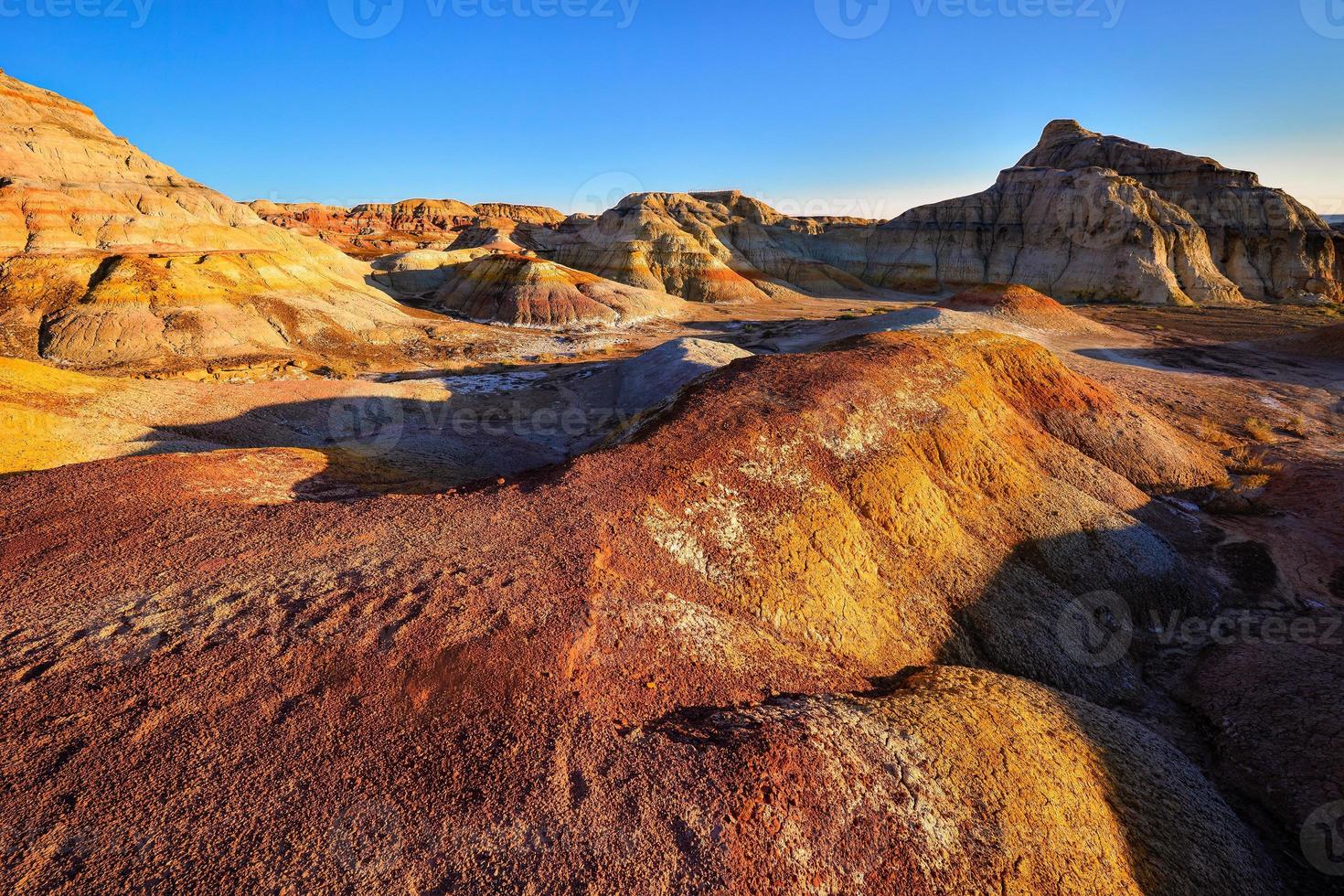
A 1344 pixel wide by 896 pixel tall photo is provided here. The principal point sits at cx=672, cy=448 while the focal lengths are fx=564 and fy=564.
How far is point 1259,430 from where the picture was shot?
57.5 feet

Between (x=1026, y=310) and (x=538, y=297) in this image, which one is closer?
(x=1026, y=310)

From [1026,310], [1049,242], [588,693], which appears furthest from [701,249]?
[588,693]

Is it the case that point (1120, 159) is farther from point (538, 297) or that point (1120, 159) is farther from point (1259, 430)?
point (538, 297)

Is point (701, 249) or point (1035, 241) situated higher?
point (1035, 241)

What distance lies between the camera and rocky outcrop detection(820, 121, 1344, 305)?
5053 centimetres

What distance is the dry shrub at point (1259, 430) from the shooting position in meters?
17.2

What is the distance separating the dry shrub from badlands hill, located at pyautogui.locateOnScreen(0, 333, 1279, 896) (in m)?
12.4

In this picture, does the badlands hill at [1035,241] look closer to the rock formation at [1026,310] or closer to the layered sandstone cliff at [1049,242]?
the layered sandstone cliff at [1049,242]

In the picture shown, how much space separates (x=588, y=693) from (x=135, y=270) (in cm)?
3419

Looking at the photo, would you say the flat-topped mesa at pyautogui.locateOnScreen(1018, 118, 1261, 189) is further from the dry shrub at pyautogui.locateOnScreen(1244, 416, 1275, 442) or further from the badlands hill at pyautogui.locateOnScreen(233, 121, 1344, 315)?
the dry shrub at pyautogui.locateOnScreen(1244, 416, 1275, 442)

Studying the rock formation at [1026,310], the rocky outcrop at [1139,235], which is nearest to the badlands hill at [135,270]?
the rock formation at [1026,310]

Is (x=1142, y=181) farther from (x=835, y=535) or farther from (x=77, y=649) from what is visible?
(x=77, y=649)

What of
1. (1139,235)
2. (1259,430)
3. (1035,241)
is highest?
(1035,241)

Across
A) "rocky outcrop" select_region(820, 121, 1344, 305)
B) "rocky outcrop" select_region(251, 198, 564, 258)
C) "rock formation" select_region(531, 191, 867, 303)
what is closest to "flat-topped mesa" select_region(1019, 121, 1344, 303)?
"rocky outcrop" select_region(820, 121, 1344, 305)
